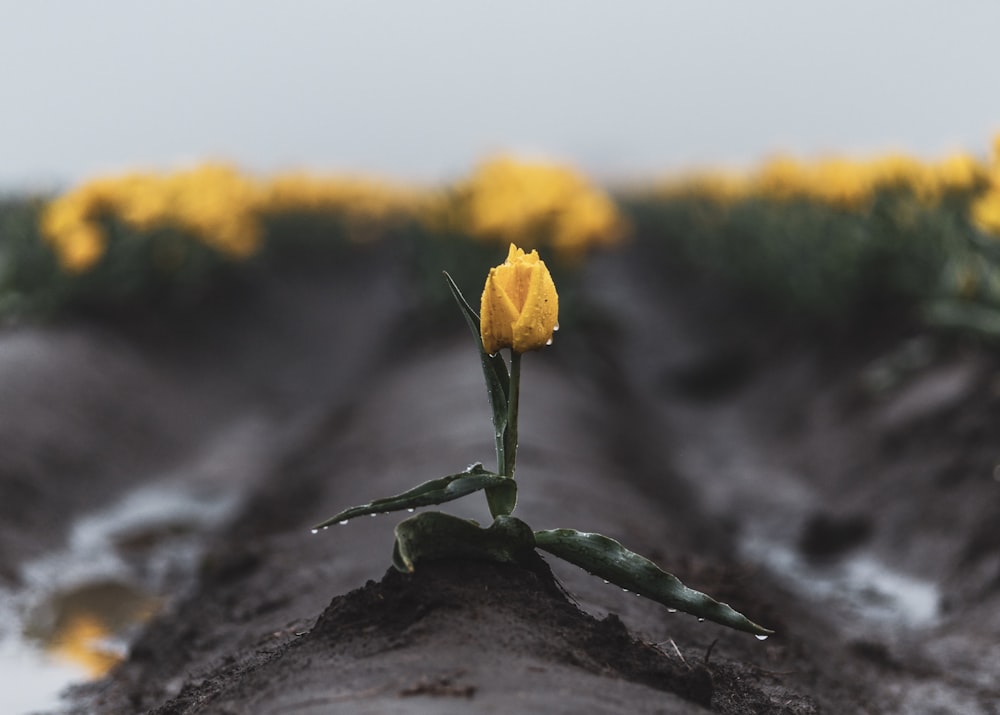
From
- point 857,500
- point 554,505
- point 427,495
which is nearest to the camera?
point 427,495

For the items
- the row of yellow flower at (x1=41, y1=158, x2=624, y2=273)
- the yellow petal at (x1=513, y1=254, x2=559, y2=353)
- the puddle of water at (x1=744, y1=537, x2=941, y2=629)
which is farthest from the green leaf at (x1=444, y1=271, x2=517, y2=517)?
the row of yellow flower at (x1=41, y1=158, x2=624, y2=273)

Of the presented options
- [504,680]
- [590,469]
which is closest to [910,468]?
[590,469]

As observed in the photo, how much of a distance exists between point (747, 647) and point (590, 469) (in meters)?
2.71

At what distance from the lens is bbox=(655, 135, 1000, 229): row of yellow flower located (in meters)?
5.94

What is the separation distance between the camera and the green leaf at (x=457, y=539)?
2689mm

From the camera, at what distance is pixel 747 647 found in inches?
142

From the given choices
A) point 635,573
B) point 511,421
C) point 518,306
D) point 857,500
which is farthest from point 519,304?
point 857,500

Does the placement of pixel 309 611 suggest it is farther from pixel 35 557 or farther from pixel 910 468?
pixel 910 468

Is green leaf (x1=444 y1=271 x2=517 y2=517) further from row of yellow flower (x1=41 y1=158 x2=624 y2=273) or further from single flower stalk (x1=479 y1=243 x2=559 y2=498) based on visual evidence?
row of yellow flower (x1=41 y1=158 x2=624 y2=273)

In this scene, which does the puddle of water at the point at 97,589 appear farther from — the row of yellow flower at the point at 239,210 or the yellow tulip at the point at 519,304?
the row of yellow flower at the point at 239,210

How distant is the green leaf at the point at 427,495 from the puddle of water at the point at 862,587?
3.52 metres

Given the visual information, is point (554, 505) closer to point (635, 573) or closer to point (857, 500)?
point (635, 573)

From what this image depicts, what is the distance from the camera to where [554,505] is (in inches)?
194

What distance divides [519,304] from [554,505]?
7.56ft
